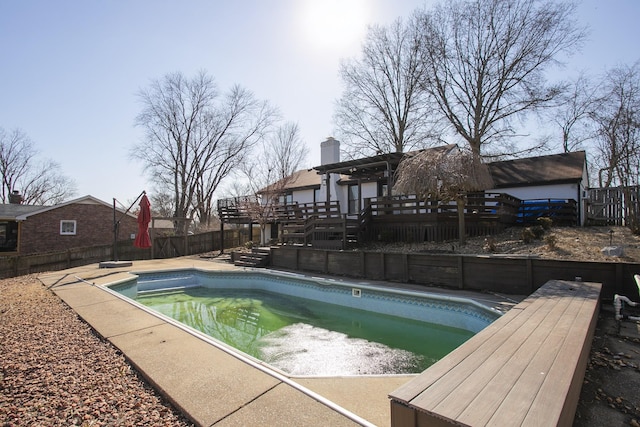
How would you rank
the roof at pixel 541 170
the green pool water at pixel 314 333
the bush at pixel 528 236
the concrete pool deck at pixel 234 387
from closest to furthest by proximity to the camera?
the concrete pool deck at pixel 234 387 → the green pool water at pixel 314 333 → the bush at pixel 528 236 → the roof at pixel 541 170

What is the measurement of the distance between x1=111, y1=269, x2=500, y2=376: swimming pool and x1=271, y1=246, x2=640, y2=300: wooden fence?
1.36m

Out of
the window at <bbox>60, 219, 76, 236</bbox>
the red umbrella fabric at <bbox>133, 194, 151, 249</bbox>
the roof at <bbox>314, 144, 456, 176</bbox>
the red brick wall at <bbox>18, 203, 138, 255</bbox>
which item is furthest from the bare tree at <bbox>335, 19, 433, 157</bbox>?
the window at <bbox>60, 219, 76, 236</bbox>

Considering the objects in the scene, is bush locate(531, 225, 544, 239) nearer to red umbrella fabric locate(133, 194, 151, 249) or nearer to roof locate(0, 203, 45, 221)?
red umbrella fabric locate(133, 194, 151, 249)

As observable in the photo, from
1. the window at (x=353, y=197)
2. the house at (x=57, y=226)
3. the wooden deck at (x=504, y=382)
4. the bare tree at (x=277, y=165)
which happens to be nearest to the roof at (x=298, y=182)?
the bare tree at (x=277, y=165)

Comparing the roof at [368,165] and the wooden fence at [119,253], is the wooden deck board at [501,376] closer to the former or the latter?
the roof at [368,165]

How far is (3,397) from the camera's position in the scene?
290 cm

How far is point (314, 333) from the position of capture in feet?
21.9

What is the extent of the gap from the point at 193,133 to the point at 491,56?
23546 mm

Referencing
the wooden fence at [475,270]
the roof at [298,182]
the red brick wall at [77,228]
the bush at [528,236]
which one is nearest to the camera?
the wooden fence at [475,270]

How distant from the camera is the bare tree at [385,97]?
2084 cm

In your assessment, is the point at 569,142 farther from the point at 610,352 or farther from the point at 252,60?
the point at 610,352

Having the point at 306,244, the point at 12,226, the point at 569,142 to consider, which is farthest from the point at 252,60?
the point at 569,142

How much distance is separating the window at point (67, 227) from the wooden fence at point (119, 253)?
541cm

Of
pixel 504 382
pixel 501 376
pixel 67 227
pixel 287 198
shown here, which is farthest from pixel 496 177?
pixel 67 227
